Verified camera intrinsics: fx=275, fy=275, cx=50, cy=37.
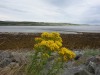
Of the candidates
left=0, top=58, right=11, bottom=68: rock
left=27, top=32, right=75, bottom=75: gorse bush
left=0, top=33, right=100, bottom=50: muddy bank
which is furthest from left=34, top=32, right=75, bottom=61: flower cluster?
left=0, top=33, right=100, bottom=50: muddy bank

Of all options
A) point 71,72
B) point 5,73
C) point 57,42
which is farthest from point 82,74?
point 57,42

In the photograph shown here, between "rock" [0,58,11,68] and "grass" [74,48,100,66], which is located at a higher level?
"rock" [0,58,11,68]

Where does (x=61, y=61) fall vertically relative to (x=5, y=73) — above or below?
above

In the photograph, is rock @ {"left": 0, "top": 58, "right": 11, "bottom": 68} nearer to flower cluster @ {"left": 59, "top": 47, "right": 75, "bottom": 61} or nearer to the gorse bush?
the gorse bush

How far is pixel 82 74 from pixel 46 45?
3.20 metres

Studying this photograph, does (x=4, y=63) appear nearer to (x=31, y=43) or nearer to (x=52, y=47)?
(x=52, y=47)

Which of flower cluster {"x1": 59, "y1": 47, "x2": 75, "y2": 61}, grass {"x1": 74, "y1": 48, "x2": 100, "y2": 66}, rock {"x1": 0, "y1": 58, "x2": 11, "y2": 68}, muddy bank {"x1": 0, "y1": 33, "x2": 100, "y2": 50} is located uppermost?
flower cluster {"x1": 59, "y1": 47, "x2": 75, "y2": 61}

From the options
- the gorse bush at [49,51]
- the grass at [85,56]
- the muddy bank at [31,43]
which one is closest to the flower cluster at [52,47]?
the gorse bush at [49,51]

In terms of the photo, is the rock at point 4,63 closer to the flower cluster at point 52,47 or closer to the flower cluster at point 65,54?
the flower cluster at point 52,47

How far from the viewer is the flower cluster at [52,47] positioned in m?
3.84

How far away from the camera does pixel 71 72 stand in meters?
7.06

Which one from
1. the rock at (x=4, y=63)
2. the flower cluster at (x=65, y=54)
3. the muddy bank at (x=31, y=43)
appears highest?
the flower cluster at (x=65, y=54)

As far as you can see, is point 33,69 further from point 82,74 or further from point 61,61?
point 82,74

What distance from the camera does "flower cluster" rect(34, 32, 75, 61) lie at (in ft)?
12.6
